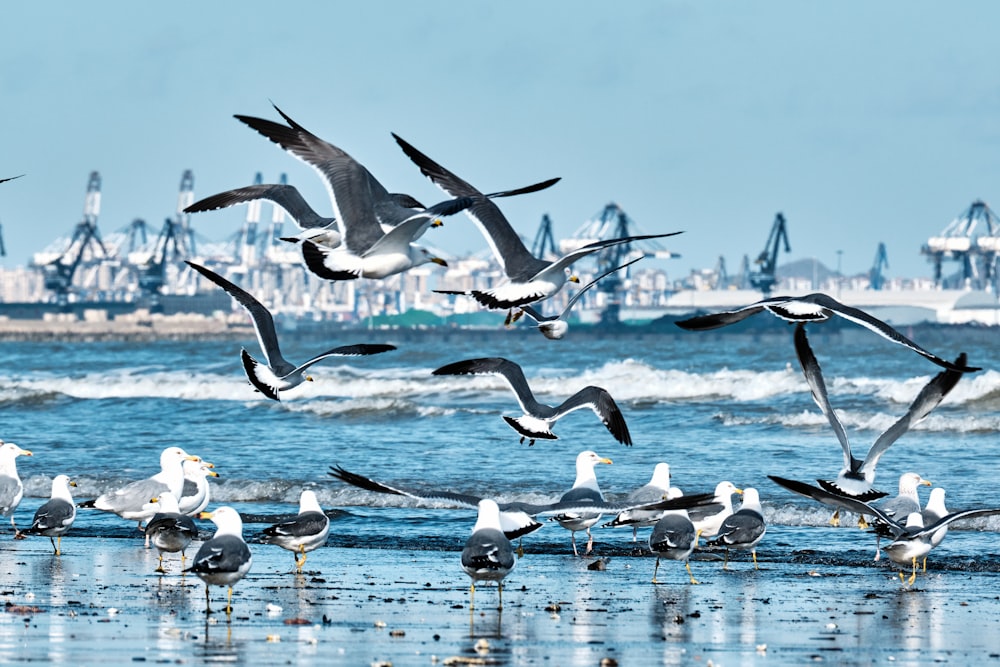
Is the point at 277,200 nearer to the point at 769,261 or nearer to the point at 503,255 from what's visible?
the point at 503,255

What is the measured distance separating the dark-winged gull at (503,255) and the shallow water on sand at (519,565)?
1898 millimetres

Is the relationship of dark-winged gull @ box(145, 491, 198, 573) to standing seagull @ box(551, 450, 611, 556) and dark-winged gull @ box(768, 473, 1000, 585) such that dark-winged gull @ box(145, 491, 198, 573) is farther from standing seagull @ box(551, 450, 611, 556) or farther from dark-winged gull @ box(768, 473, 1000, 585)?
dark-winged gull @ box(768, 473, 1000, 585)

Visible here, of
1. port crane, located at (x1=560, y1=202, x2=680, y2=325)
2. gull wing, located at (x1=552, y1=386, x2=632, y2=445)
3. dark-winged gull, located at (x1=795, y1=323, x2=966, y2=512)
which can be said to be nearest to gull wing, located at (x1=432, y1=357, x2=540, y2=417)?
gull wing, located at (x1=552, y1=386, x2=632, y2=445)

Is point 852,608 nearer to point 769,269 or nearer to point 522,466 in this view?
point 522,466

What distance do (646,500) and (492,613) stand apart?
337 cm

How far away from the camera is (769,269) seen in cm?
13025

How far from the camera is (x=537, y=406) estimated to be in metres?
11.1

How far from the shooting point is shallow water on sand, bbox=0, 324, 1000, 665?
8.62m

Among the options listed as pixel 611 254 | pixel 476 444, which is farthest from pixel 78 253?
pixel 476 444

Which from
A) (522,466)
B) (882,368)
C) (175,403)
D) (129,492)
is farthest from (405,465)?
(882,368)

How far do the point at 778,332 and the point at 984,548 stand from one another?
104766mm

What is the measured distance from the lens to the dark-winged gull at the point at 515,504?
916 centimetres

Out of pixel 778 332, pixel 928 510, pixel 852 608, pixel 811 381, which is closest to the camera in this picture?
pixel 852 608

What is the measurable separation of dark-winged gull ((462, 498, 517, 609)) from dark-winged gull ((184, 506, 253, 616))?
1.30m
